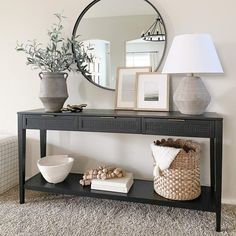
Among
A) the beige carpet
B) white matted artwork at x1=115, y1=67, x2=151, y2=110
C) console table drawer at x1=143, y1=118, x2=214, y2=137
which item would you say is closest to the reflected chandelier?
white matted artwork at x1=115, y1=67, x2=151, y2=110

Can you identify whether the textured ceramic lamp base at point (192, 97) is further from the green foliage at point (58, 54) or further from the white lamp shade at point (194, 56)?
the green foliage at point (58, 54)

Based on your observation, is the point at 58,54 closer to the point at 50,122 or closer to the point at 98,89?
the point at 98,89

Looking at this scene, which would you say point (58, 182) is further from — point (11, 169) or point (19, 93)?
point (19, 93)

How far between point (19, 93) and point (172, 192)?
1691mm

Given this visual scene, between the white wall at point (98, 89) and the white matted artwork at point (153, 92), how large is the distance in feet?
0.34

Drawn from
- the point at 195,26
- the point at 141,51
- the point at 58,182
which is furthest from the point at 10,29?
the point at 195,26

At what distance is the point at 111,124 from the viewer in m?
1.90

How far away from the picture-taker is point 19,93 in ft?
8.31

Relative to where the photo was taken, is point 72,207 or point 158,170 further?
point 72,207

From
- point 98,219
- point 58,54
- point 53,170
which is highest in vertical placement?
point 58,54

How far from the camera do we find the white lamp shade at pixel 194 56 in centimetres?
171

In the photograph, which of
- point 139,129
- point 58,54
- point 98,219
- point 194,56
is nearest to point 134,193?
point 98,219

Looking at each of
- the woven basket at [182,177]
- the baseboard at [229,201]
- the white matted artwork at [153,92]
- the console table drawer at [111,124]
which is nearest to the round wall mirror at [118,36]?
the white matted artwork at [153,92]

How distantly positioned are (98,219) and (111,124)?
0.69m
